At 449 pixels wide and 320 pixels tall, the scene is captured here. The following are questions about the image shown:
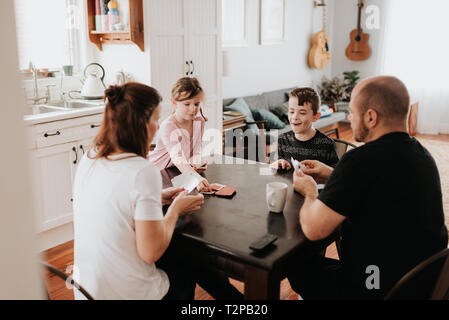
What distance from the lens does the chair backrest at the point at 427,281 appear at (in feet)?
4.31

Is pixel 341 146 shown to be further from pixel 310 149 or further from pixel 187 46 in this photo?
pixel 187 46

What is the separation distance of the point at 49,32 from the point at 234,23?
254 cm

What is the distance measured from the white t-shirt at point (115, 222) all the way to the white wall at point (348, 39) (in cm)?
699

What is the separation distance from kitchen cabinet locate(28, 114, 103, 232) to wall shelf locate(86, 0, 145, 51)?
2.62 ft

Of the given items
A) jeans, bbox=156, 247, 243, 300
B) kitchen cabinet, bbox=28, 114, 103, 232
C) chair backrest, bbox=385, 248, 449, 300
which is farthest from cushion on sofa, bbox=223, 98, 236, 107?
chair backrest, bbox=385, 248, 449, 300

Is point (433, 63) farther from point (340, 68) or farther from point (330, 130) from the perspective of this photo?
point (330, 130)

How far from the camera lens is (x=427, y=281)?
1443 mm

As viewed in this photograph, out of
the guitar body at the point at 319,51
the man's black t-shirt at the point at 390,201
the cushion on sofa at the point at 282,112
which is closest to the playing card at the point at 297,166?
the man's black t-shirt at the point at 390,201

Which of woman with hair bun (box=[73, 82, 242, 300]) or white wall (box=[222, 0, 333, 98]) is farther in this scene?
white wall (box=[222, 0, 333, 98])

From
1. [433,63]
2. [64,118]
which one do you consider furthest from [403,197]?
[433,63]

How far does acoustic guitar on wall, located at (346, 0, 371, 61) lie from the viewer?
7625 mm

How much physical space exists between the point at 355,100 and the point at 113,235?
95cm

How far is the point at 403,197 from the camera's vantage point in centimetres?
144

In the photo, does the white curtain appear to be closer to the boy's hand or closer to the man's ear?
the boy's hand
